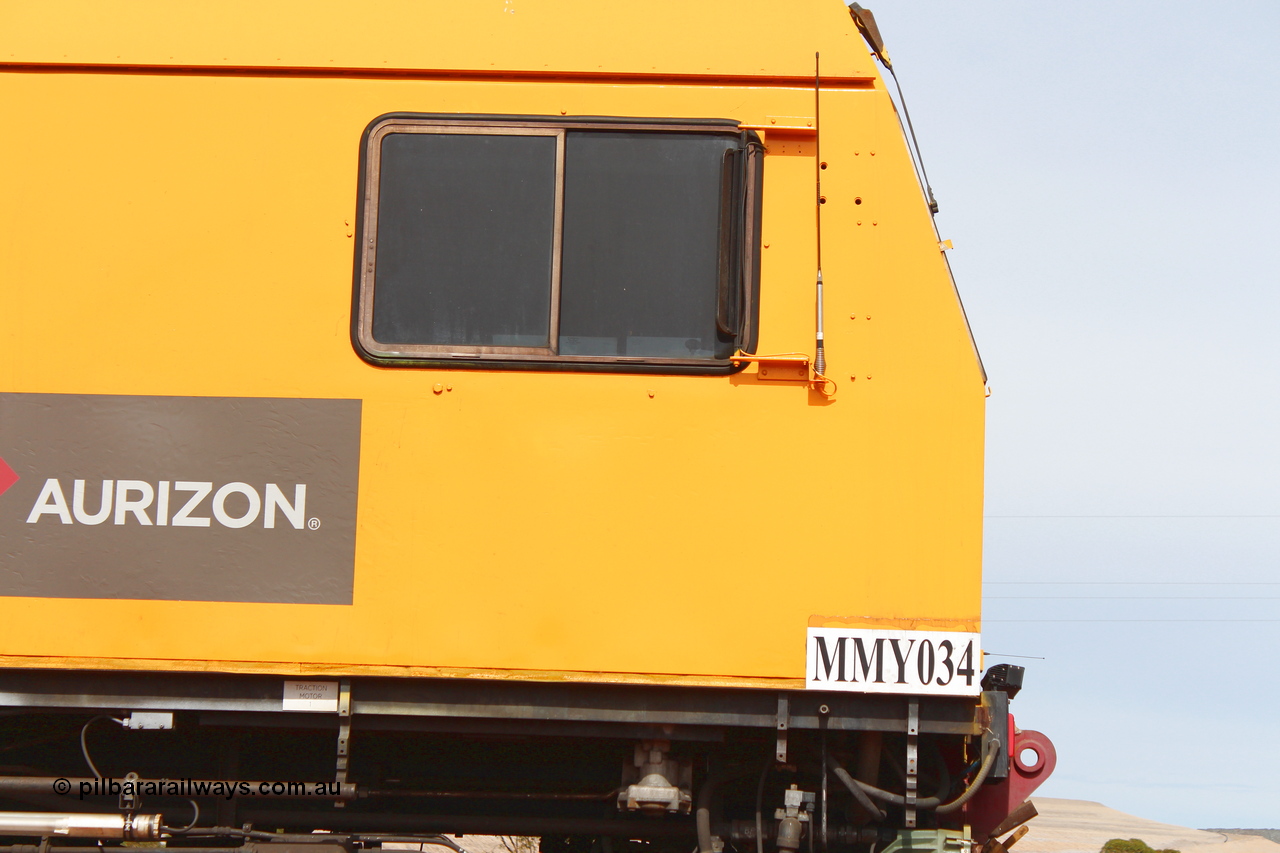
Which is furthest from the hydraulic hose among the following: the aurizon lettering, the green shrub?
the green shrub

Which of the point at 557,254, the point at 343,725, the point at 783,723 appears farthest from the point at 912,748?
the point at 557,254

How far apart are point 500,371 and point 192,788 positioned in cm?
190

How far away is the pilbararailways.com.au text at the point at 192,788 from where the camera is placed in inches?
163

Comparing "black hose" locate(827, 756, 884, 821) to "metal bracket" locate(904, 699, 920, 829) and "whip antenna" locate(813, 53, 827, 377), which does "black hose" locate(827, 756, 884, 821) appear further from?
"whip antenna" locate(813, 53, 827, 377)

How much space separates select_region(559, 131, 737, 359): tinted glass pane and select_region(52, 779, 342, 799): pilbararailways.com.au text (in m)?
1.86

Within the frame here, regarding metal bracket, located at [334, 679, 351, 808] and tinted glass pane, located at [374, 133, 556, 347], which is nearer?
metal bracket, located at [334, 679, 351, 808]

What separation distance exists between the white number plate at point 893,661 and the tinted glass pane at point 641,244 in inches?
41.3

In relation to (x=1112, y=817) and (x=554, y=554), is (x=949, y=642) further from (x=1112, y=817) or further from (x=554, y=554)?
(x=1112, y=817)

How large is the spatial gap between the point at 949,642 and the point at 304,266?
254cm

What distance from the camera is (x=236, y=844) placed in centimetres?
420

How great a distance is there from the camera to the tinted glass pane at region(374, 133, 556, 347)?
13.0 ft

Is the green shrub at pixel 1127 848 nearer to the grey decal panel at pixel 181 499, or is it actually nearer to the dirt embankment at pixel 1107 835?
the dirt embankment at pixel 1107 835

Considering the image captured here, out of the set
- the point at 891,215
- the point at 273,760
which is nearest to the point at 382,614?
the point at 273,760

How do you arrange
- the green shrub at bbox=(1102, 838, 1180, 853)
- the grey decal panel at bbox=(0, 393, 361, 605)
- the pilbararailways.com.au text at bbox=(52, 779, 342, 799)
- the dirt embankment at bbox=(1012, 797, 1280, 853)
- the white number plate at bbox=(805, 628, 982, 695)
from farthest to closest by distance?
the dirt embankment at bbox=(1012, 797, 1280, 853), the green shrub at bbox=(1102, 838, 1180, 853), the pilbararailways.com.au text at bbox=(52, 779, 342, 799), the grey decal panel at bbox=(0, 393, 361, 605), the white number plate at bbox=(805, 628, 982, 695)
